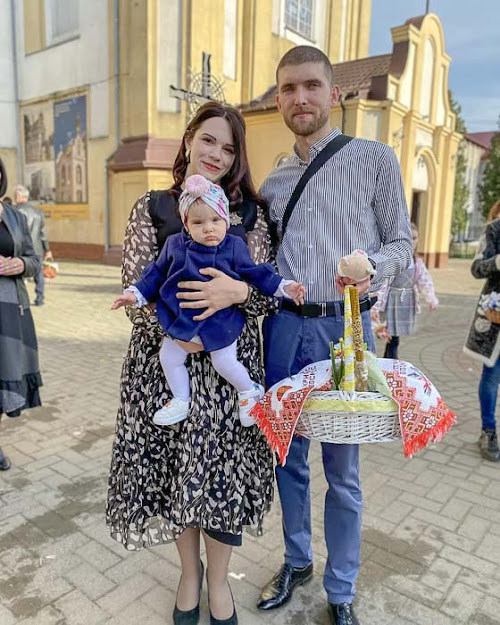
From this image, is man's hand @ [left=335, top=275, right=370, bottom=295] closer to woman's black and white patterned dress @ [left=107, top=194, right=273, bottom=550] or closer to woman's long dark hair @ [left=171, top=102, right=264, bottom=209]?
woman's black and white patterned dress @ [left=107, top=194, right=273, bottom=550]

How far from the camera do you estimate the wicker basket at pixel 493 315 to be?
392 centimetres

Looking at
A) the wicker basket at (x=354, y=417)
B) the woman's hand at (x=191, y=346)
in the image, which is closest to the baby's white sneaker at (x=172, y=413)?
the woman's hand at (x=191, y=346)

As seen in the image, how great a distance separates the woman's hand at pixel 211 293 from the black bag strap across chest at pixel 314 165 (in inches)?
21.1

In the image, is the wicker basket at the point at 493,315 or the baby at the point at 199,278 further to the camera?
the wicker basket at the point at 493,315

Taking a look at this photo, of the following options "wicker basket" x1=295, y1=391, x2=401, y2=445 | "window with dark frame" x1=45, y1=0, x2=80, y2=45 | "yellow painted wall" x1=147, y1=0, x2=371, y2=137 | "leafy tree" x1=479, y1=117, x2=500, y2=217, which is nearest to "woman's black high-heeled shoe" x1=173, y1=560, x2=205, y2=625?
"wicker basket" x1=295, y1=391, x2=401, y2=445

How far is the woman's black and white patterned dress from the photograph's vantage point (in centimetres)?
211

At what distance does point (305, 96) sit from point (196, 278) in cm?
94

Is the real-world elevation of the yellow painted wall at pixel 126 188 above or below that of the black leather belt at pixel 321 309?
above

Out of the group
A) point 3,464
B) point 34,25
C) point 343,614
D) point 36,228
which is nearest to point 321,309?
point 343,614

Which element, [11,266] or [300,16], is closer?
[11,266]

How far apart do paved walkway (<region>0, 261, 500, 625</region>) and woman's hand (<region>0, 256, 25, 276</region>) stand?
1.42m

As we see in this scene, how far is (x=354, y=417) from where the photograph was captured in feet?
6.01

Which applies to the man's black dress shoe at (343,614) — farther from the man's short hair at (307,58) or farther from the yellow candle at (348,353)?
the man's short hair at (307,58)

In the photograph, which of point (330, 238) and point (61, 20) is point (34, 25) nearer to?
point (61, 20)
